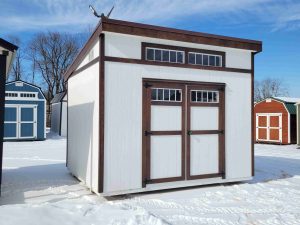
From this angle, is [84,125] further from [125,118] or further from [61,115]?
[61,115]

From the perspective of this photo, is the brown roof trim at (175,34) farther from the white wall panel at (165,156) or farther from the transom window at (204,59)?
the white wall panel at (165,156)

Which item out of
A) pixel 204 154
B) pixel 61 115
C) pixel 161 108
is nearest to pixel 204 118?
pixel 204 154

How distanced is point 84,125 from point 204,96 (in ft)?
8.67

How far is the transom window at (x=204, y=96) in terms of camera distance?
638cm

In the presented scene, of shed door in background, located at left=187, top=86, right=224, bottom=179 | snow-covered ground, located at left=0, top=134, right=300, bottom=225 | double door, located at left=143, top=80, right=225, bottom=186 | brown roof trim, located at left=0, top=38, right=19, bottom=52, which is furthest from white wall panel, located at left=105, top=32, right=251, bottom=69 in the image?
snow-covered ground, located at left=0, top=134, right=300, bottom=225

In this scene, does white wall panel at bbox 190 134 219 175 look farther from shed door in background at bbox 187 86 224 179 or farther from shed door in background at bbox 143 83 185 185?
shed door in background at bbox 143 83 185 185

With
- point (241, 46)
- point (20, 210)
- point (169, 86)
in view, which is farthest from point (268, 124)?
point (20, 210)

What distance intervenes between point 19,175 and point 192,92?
460cm

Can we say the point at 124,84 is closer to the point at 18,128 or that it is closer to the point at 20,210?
the point at 20,210

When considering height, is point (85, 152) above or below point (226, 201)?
above

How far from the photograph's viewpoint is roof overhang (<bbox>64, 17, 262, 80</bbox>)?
17.8 ft

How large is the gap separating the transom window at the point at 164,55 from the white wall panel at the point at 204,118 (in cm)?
107

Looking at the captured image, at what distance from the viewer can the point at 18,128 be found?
650 inches

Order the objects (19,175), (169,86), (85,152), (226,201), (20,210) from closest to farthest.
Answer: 1. (20,210)
2. (226,201)
3. (169,86)
4. (85,152)
5. (19,175)
